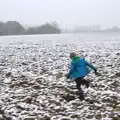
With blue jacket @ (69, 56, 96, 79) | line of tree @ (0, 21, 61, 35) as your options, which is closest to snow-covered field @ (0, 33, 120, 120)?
blue jacket @ (69, 56, 96, 79)


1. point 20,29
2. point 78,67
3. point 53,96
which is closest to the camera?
point 78,67

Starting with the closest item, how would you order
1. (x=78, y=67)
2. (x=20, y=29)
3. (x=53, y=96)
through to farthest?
(x=78, y=67)
(x=53, y=96)
(x=20, y=29)

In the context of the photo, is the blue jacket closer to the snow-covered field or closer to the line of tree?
the snow-covered field

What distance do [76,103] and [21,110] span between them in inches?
78.3

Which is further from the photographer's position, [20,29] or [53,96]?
[20,29]

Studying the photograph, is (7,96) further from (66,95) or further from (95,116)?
(95,116)

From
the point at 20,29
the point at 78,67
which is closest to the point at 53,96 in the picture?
the point at 78,67

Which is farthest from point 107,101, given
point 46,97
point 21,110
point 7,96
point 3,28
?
point 3,28

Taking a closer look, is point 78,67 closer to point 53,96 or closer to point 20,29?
point 53,96

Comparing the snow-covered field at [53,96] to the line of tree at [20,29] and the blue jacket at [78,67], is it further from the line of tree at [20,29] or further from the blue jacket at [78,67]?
the line of tree at [20,29]

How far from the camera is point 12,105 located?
30.1 feet

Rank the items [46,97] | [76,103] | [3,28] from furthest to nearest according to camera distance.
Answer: [3,28]
[46,97]
[76,103]

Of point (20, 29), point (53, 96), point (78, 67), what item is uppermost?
point (20, 29)

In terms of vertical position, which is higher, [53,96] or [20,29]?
[20,29]
